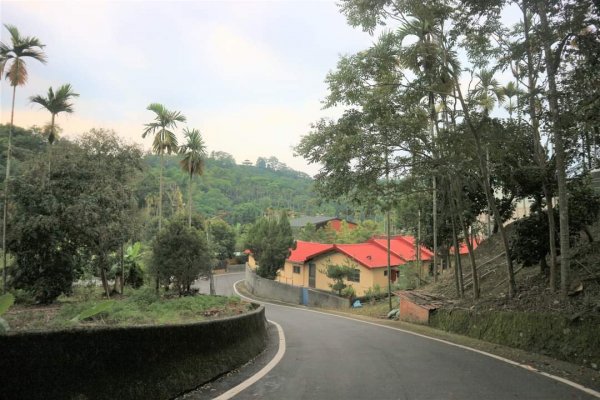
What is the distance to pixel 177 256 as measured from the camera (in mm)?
18672

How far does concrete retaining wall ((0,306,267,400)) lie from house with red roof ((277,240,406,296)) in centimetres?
3090

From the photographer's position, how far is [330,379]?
23.5ft

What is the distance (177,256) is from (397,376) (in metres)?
13.2

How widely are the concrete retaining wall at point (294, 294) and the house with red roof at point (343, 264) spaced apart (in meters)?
2.39

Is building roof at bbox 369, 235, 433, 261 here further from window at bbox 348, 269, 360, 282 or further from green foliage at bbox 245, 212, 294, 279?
green foliage at bbox 245, 212, 294, 279

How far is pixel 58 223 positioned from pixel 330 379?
49.6ft

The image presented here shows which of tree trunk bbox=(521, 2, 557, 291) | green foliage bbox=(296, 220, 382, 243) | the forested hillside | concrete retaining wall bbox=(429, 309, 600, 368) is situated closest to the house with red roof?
green foliage bbox=(296, 220, 382, 243)

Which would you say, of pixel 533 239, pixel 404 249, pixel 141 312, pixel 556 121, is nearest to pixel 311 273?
pixel 404 249

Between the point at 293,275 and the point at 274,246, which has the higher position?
the point at 274,246

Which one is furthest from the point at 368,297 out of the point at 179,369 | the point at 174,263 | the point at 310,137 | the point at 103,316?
the point at 179,369

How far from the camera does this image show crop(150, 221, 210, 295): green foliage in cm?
1862

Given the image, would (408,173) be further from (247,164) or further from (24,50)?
(247,164)

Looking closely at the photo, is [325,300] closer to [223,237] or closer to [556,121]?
[556,121]

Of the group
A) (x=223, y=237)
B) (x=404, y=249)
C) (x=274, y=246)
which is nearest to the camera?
(x=274, y=246)
